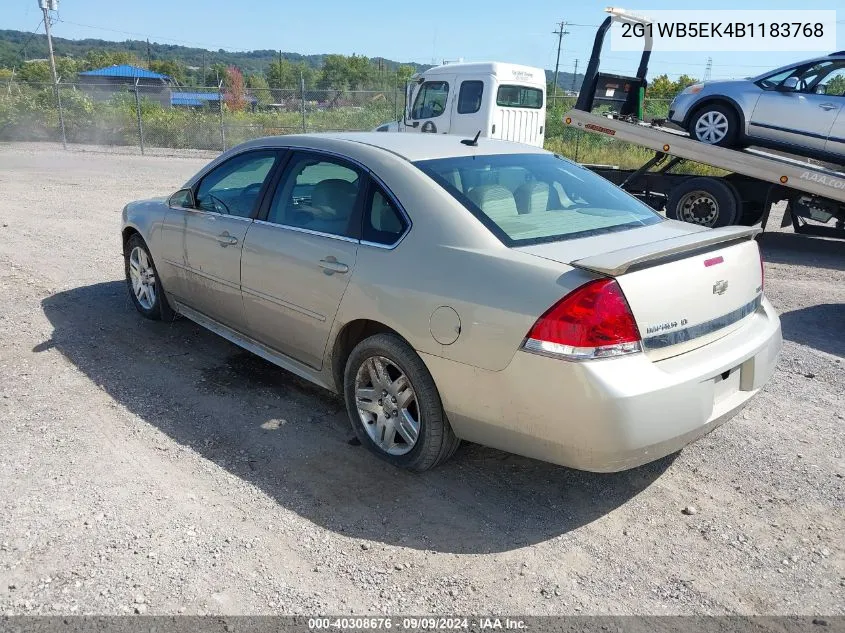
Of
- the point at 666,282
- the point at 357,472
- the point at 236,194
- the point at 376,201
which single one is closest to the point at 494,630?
the point at 357,472

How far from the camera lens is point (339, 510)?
127 inches

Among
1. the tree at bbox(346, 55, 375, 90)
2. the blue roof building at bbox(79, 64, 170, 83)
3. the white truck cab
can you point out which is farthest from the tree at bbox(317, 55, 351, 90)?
the white truck cab

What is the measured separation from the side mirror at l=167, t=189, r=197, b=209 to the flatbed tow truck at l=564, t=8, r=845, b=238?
7.34 meters

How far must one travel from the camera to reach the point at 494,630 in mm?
2531

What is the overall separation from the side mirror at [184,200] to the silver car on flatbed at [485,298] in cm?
45

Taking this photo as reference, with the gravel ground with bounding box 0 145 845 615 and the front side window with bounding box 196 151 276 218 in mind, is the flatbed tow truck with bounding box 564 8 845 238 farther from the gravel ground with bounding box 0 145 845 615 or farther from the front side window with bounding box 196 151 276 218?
the front side window with bounding box 196 151 276 218

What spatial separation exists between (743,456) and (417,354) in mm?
1930

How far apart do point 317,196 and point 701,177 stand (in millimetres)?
7862

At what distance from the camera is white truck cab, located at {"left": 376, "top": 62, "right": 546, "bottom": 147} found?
13055mm

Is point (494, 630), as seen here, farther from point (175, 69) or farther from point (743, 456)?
point (175, 69)

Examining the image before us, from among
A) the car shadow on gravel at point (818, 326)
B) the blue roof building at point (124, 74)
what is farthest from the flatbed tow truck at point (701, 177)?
the blue roof building at point (124, 74)

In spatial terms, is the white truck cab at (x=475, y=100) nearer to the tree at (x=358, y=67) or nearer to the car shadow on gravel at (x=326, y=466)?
the car shadow on gravel at (x=326, y=466)

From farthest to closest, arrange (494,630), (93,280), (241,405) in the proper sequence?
(93,280)
(241,405)
(494,630)

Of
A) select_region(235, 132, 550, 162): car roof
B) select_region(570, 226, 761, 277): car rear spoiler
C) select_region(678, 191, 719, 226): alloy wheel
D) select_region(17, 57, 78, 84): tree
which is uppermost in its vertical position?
select_region(17, 57, 78, 84): tree
